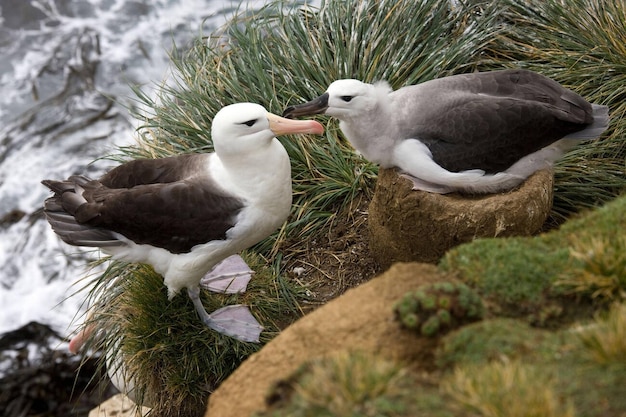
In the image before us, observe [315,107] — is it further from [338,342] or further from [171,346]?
[338,342]

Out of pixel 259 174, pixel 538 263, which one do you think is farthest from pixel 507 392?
pixel 259 174

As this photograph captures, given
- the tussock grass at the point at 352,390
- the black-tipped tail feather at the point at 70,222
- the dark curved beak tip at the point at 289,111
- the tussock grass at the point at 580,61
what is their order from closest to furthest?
1. the tussock grass at the point at 352,390
2. the black-tipped tail feather at the point at 70,222
3. the dark curved beak tip at the point at 289,111
4. the tussock grass at the point at 580,61

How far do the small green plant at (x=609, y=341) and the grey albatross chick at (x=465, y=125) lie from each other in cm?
211

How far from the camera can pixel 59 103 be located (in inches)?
389

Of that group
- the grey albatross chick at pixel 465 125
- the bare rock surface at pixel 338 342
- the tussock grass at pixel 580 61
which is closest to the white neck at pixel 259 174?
the grey albatross chick at pixel 465 125

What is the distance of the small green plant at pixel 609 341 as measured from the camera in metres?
2.33

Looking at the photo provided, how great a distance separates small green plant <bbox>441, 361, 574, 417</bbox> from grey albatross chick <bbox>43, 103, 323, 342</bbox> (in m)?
2.26

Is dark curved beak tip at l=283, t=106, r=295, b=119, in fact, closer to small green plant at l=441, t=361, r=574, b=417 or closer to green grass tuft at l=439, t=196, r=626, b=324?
green grass tuft at l=439, t=196, r=626, b=324

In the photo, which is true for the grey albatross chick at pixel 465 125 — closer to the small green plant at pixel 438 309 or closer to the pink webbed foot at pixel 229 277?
the pink webbed foot at pixel 229 277

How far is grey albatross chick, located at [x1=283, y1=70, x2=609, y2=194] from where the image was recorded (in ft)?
14.7

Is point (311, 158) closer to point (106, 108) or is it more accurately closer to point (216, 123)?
point (216, 123)

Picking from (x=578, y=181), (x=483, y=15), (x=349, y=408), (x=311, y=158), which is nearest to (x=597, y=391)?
(x=349, y=408)

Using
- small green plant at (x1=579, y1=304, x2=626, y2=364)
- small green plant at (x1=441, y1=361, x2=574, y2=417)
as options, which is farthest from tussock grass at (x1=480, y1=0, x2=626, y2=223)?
small green plant at (x1=441, y1=361, x2=574, y2=417)

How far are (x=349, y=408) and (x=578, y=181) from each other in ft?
12.3
